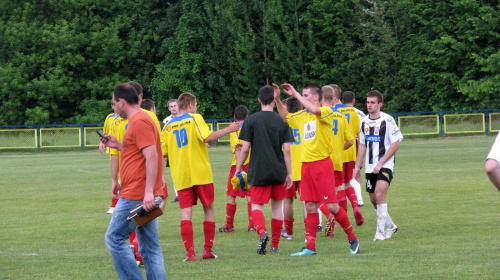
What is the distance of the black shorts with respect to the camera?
35.1 ft

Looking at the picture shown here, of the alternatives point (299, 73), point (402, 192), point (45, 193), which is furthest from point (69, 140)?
point (402, 192)

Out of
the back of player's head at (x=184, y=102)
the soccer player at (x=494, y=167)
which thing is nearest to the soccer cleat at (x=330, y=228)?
the back of player's head at (x=184, y=102)

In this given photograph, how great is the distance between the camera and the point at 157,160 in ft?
22.2

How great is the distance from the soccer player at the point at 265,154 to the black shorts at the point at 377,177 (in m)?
1.62

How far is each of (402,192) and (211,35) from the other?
38521 mm

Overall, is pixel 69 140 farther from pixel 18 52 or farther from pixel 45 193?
pixel 45 193

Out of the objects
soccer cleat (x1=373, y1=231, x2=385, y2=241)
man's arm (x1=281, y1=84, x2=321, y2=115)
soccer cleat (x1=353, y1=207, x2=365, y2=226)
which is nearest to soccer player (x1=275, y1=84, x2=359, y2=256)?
man's arm (x1=281, y1=84, x2=321, y2=115)

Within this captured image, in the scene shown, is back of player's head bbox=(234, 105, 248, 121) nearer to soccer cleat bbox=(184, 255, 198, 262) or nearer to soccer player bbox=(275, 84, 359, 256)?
soccer player bbox=(275, 84, 359, 256)

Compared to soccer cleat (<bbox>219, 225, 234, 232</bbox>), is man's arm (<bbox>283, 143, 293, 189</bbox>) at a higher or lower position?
higher

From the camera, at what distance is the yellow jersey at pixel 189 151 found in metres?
9.51

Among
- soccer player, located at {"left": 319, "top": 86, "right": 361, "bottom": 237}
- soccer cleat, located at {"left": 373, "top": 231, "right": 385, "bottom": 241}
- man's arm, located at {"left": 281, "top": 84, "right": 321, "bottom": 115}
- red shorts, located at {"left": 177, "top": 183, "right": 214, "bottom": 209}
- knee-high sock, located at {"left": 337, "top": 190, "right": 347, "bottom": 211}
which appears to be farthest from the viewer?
knee-high sock, located at {"left": 337, "top": 190, "right": 347, "bottom": 211}

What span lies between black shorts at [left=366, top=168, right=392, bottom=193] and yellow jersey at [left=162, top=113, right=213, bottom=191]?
2.51 m

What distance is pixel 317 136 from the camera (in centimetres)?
947

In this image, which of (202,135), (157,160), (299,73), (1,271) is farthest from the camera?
(299,73)
